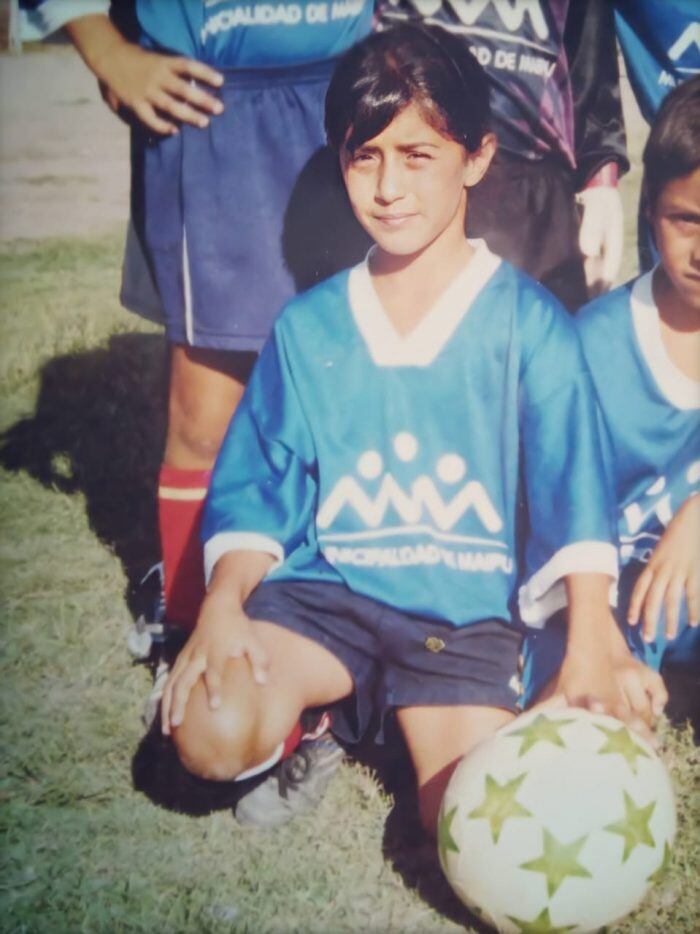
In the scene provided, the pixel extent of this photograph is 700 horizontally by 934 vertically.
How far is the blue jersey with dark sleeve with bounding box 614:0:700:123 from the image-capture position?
1.85 metres

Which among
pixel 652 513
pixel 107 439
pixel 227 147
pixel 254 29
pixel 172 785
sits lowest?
pixel 107 439

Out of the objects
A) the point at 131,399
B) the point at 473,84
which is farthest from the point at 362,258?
the point at 131,399

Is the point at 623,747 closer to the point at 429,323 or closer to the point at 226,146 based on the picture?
the point at 429,323

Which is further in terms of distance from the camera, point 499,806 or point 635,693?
point 635,693

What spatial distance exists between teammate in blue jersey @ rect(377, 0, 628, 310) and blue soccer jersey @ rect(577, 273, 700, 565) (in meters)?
0.19

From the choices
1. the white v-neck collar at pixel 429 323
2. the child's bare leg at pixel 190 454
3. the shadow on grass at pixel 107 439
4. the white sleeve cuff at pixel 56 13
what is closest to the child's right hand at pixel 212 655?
the child's bare leg at pixel 190 454

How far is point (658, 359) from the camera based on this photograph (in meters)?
1.92

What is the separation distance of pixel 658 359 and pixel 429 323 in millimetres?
472

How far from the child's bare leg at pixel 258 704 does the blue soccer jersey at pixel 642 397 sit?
27.5 inches

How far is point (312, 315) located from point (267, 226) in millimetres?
228

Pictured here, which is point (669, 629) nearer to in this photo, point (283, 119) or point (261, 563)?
point (261, 563)

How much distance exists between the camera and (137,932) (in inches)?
66.5

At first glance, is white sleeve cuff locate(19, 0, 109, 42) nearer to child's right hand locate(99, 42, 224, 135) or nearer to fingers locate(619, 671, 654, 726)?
child's right hand locate(99, 42, 224, 135)

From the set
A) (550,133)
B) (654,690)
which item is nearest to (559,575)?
(654,690)
